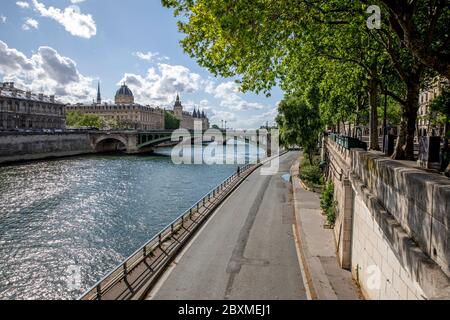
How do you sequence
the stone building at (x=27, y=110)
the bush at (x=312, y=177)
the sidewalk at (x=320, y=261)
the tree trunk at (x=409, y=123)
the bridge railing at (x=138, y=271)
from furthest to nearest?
the stone building at (x=27, y=110), the bush at (x=312, y=177), the tree trunk at (x=409, y=123), the sidewalk at (x=320, y=261), the bridge railing at (x=138, y=271)

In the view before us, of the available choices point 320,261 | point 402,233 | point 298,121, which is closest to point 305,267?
point 320,261

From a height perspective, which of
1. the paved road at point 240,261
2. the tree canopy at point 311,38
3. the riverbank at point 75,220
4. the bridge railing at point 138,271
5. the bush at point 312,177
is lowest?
the riverbank at point 75,220

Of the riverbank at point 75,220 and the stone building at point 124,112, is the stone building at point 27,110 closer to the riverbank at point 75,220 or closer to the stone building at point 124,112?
the stone building at point 124,112

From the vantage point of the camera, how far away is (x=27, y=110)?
97250 millimetres

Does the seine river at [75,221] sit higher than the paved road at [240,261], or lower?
lower

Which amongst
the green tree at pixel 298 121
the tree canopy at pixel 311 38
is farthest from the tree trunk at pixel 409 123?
the green tree at pixel 298 121

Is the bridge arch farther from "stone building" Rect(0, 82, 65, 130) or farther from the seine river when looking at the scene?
the seine river

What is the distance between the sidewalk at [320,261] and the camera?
12211 mm

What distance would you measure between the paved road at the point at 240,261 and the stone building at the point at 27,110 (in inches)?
3054

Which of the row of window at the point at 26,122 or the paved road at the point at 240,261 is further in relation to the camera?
the row of window at the point at 26,122

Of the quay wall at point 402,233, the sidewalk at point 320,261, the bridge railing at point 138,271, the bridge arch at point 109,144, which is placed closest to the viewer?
the quay wall at point 402,233

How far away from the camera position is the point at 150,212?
94.3ft
